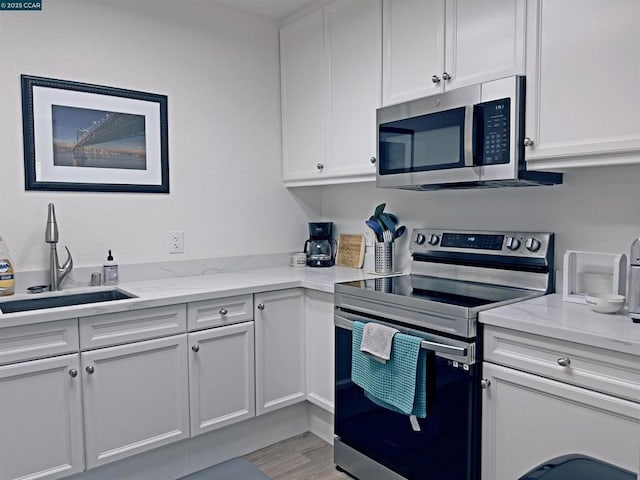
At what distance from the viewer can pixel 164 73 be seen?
102 inches

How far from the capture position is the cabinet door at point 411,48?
6.86ft

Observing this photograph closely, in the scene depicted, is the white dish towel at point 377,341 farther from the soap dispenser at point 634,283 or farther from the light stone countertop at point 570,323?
the soap dispenser at point 634,283

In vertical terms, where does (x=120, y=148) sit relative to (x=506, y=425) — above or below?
above

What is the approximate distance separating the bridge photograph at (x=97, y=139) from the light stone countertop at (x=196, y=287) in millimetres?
620

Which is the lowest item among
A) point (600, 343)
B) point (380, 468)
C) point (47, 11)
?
point (380, 468)

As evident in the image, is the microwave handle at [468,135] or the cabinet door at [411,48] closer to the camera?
the microwave handle at [468,135]

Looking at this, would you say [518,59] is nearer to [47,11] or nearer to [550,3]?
[550,3]

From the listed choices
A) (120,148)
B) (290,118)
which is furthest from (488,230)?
(120,148)

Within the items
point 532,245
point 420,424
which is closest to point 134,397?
point 420,424

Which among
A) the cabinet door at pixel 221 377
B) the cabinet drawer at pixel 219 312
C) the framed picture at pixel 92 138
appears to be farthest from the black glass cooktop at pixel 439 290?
the framed picture at pixel 92 138

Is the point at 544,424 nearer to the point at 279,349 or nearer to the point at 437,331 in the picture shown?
the point at 437,331

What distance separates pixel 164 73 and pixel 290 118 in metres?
0.78

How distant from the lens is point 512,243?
2117mm

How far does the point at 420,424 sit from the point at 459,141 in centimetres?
113
